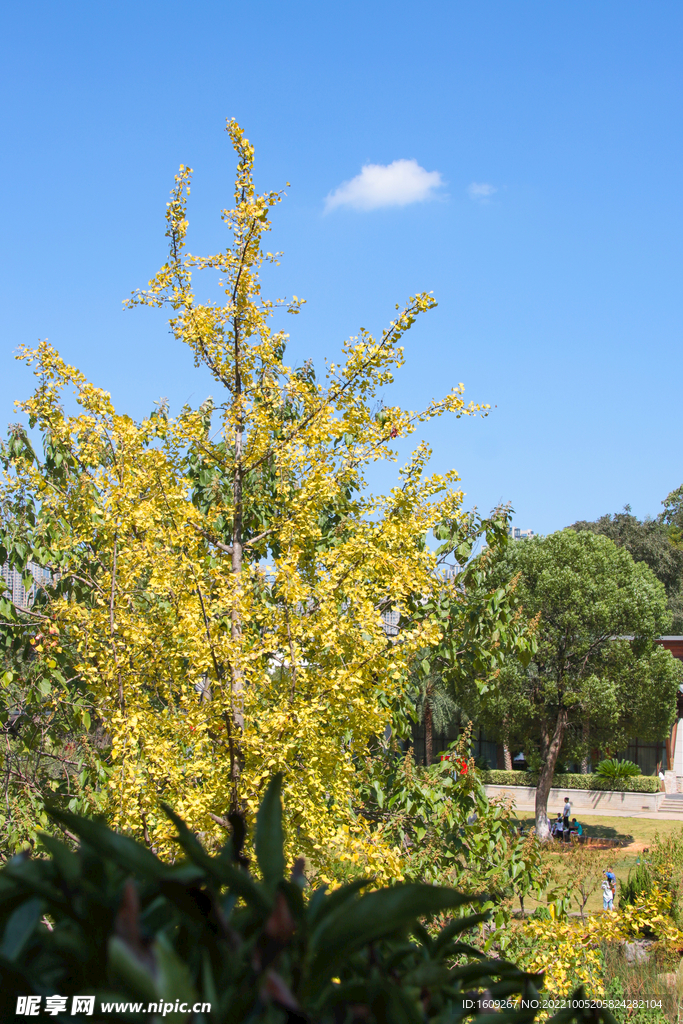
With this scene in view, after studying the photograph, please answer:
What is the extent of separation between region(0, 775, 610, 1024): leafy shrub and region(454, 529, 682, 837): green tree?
947 inches

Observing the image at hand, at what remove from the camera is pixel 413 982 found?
160 cm

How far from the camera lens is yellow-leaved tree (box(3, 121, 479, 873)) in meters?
4.84

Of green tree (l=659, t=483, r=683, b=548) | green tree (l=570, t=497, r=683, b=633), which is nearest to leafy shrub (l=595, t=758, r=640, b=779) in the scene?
green tree (l=570, t=497, r=683, b=633)

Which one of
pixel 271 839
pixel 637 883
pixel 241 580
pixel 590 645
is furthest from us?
pixel 590 645

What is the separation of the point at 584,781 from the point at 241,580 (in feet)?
108

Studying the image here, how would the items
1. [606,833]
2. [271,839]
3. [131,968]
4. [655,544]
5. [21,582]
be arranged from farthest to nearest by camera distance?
[655,544]
[606,833]
[21,582]
[271,839]
[131,968]

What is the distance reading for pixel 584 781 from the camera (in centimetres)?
3422

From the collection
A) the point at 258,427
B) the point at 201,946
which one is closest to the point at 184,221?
the point at 258,427

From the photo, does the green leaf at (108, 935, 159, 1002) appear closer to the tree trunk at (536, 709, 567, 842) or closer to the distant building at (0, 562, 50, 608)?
the distant building at (0, 562, 50, 608)

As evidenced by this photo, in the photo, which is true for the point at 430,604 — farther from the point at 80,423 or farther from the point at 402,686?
the point at 80,423

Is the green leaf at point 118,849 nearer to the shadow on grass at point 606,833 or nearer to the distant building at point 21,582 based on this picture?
the distant building at point 21,582

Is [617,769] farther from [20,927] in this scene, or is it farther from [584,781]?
[20,927]

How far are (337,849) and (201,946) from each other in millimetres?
3485

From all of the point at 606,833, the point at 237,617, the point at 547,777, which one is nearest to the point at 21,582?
the point at 237,617
